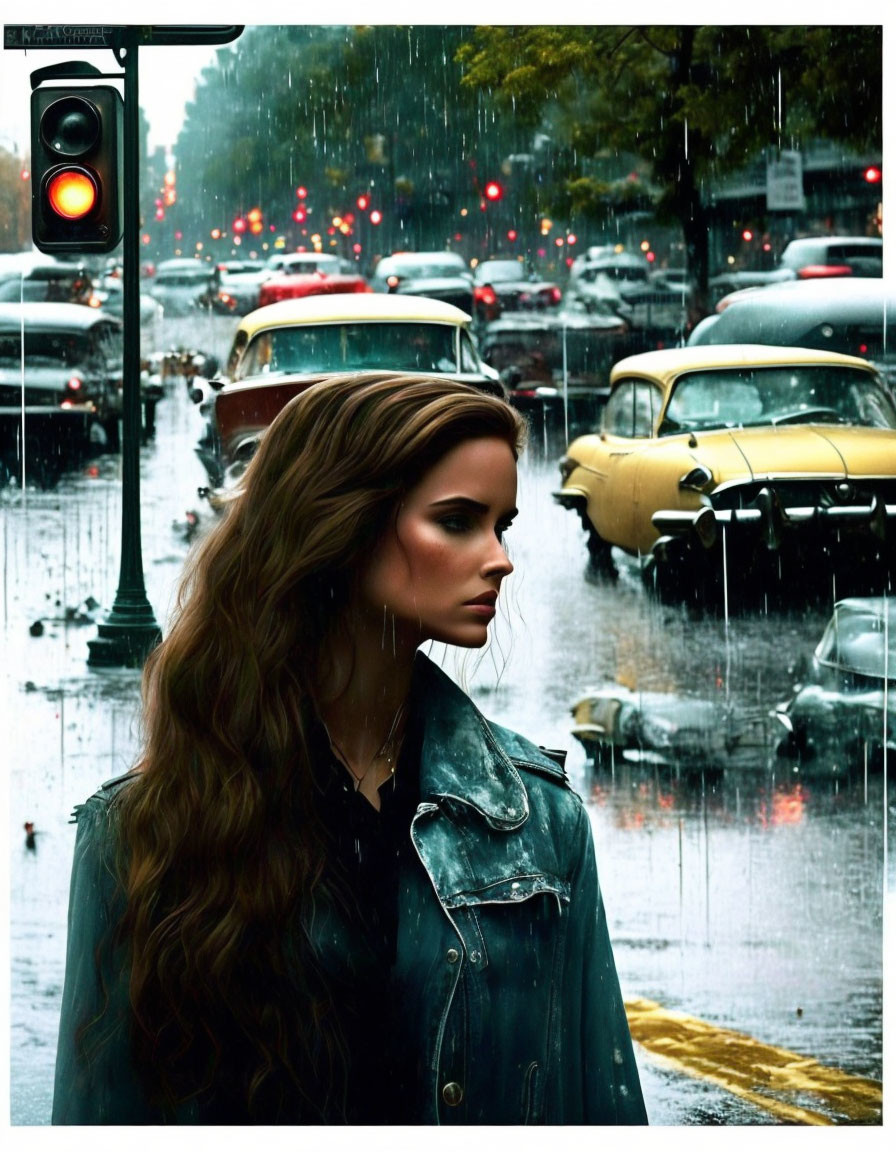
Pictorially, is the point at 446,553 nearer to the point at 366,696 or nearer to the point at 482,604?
the point at 482,604

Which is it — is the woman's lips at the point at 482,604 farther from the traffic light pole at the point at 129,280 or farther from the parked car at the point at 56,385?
the parked car at the point at 56,385

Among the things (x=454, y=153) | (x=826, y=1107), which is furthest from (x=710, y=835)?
(x=454, y=153)

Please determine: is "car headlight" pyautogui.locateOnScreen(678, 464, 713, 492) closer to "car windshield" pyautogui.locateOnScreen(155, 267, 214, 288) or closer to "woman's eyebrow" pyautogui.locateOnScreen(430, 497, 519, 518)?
"car windshield" pyautogui.locateOnScreen(155, 267, 214, 288)

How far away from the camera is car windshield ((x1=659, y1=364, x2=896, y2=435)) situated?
5.40 metres

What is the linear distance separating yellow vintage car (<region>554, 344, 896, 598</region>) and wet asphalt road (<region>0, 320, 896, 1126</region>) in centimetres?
16

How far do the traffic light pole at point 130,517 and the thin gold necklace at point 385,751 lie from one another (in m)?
2.74

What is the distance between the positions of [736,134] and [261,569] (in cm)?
350

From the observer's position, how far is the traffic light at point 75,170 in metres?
4.32

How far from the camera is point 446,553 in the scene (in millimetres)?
2637

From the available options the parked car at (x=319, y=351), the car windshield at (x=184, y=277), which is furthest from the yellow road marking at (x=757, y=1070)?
the car windshield at (x=184, y=277)

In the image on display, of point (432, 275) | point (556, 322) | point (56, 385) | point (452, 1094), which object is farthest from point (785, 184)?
point (452, 1094)

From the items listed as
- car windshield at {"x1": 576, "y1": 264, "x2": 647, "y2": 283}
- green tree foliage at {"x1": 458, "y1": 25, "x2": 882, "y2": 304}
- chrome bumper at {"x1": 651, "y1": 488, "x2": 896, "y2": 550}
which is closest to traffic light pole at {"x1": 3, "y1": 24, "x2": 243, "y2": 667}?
→ green tree foliage at {"x1": 458, "y1": 25, "x2": 882, "y2": 304}

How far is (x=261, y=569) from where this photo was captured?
8.36 ft

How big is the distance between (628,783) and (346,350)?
1.89m
